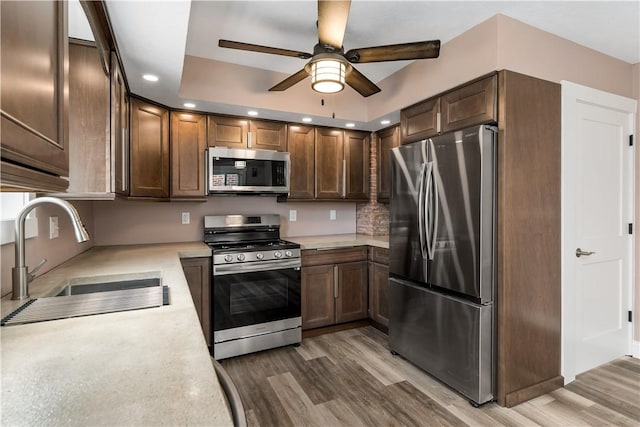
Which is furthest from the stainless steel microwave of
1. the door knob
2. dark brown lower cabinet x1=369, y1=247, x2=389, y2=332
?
the door knob

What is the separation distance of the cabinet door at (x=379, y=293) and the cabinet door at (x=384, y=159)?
791 mm

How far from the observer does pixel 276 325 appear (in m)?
2.97

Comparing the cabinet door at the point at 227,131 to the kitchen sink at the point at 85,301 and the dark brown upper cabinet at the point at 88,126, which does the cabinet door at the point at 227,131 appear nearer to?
the dark brown upper cabinet at the point at 88,126

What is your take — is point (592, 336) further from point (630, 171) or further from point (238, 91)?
point (238, 91)

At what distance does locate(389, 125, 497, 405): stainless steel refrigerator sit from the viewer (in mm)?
2102

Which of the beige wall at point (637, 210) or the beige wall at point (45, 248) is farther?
the beige wall at point (637, 210)

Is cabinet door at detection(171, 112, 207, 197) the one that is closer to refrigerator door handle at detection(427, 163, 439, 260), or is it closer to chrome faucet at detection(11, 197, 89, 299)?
chrome faucet at detection(11, 197, 89, 299)

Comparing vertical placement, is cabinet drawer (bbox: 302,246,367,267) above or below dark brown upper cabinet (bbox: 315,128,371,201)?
below

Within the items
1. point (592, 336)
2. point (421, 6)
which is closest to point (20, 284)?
point (421, 6)

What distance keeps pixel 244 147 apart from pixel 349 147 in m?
1.18

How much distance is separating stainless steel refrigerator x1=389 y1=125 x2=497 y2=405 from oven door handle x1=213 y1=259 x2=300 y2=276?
94cm

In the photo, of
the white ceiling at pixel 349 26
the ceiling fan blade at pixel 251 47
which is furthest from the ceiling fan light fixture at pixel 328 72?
the white ceiling at pixel 349 26

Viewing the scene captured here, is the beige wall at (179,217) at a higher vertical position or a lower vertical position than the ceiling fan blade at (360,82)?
lower

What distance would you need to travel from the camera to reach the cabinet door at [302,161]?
3.43 meters
